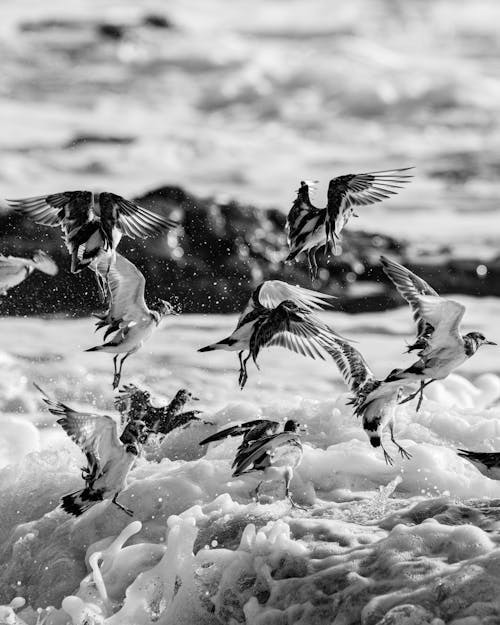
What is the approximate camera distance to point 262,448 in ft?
20.0

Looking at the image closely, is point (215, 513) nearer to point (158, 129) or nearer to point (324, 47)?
point (158, 129)

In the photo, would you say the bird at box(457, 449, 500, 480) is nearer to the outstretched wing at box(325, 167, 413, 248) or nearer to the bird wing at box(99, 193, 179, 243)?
the outstretched wing at box(325, 167, 413, 248)

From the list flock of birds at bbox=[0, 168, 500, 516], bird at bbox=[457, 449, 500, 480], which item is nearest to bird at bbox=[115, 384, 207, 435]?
flock of birds at bbox=[0, 168, 500, 516]

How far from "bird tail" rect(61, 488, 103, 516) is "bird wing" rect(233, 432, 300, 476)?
0.70 meters

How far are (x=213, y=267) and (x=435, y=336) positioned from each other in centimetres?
893

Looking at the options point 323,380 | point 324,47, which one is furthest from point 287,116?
point 323,380

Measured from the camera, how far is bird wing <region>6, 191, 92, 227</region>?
20.8 ft

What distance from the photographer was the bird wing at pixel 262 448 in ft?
19.9

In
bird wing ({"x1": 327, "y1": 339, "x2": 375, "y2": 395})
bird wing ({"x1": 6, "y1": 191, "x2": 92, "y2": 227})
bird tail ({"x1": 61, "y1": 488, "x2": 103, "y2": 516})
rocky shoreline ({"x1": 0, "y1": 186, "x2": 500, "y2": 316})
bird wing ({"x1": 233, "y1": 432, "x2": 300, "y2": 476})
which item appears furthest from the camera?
rocky shoreline ({"x1": 0, "y1": 186, "x2": 500, "y2": 316})

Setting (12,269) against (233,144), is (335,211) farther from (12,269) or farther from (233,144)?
(233,144)

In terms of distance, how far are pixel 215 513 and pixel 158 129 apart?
17355 mm

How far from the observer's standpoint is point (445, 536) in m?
5.58

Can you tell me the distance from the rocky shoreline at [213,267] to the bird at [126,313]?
7.45 m

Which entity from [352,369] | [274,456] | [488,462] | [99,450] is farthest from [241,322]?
[488,462]
